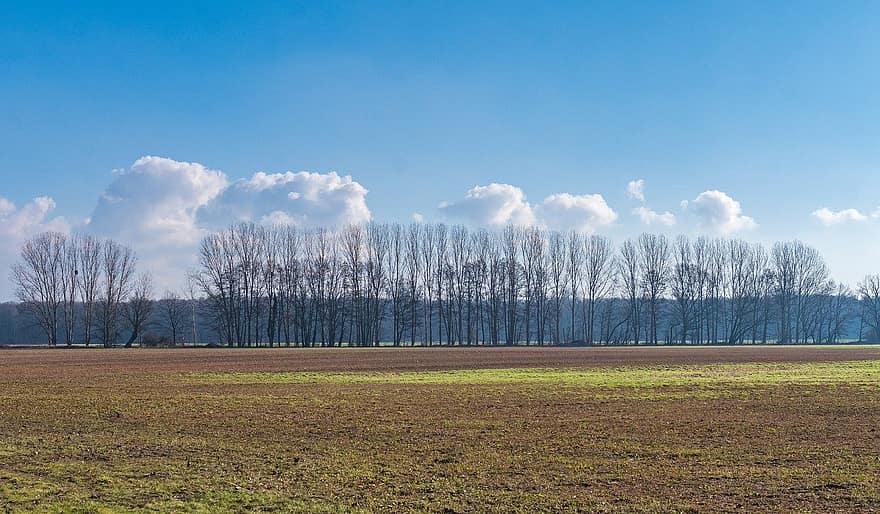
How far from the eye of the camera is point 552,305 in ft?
411

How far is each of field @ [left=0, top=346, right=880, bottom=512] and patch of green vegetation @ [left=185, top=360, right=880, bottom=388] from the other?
65.5 inches

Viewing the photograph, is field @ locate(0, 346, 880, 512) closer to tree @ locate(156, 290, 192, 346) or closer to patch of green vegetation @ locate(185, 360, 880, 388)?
patch of green vegetation @ locate(185, 360, 880, 388)

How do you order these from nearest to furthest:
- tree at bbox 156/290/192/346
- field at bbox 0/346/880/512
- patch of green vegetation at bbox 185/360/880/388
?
field at bbox 0/346/880/512
patch of green vegetation at bbox 185/360/880/388
tree at bbox 156/290/192/346

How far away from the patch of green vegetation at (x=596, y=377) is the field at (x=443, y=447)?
1663 millimetres

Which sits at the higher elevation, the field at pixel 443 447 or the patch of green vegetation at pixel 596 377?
the field at pixel 443 447

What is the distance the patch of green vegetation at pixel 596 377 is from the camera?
103 feet

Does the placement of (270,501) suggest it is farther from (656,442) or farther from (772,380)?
(772,380)

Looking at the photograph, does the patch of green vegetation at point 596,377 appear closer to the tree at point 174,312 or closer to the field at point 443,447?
the field at point 443,447

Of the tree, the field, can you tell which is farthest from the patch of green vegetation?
the tree

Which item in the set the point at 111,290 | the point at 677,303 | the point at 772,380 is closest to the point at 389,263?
the point at 111,290

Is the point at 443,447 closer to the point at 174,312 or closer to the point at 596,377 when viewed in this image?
the point at 596,377

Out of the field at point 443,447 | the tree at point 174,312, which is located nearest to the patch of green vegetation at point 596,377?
the field at point 443,447

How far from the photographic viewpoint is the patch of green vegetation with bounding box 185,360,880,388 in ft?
103

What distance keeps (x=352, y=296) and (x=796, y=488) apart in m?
106
